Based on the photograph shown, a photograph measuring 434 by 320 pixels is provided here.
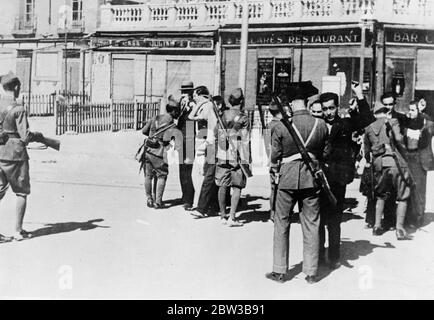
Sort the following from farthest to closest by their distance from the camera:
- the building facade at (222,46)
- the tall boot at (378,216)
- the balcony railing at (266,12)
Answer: the building facade at (222,46) → the balcony railing at (266,12) → the tall boot at (378,216)

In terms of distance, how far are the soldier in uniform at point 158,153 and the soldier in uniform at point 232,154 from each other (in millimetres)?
1163

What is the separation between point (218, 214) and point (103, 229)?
1990 millimetres

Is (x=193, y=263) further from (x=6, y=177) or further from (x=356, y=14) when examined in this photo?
(x=356, y=14)

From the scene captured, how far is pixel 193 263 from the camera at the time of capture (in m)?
6.82

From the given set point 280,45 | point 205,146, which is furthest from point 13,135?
point 280,45

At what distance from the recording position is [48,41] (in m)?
30.3

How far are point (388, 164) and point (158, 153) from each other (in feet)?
11.4

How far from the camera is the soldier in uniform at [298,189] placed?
20.5 ft

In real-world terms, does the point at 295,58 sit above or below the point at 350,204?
above

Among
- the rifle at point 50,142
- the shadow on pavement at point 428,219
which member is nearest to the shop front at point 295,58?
the shadow on pavement at point 428,219

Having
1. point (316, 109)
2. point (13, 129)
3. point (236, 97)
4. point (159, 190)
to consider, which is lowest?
point (159, 190)

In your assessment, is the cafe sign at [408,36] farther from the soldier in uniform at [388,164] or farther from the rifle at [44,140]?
the rifle at [44,140]

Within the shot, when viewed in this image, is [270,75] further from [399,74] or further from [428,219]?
[428,219]
